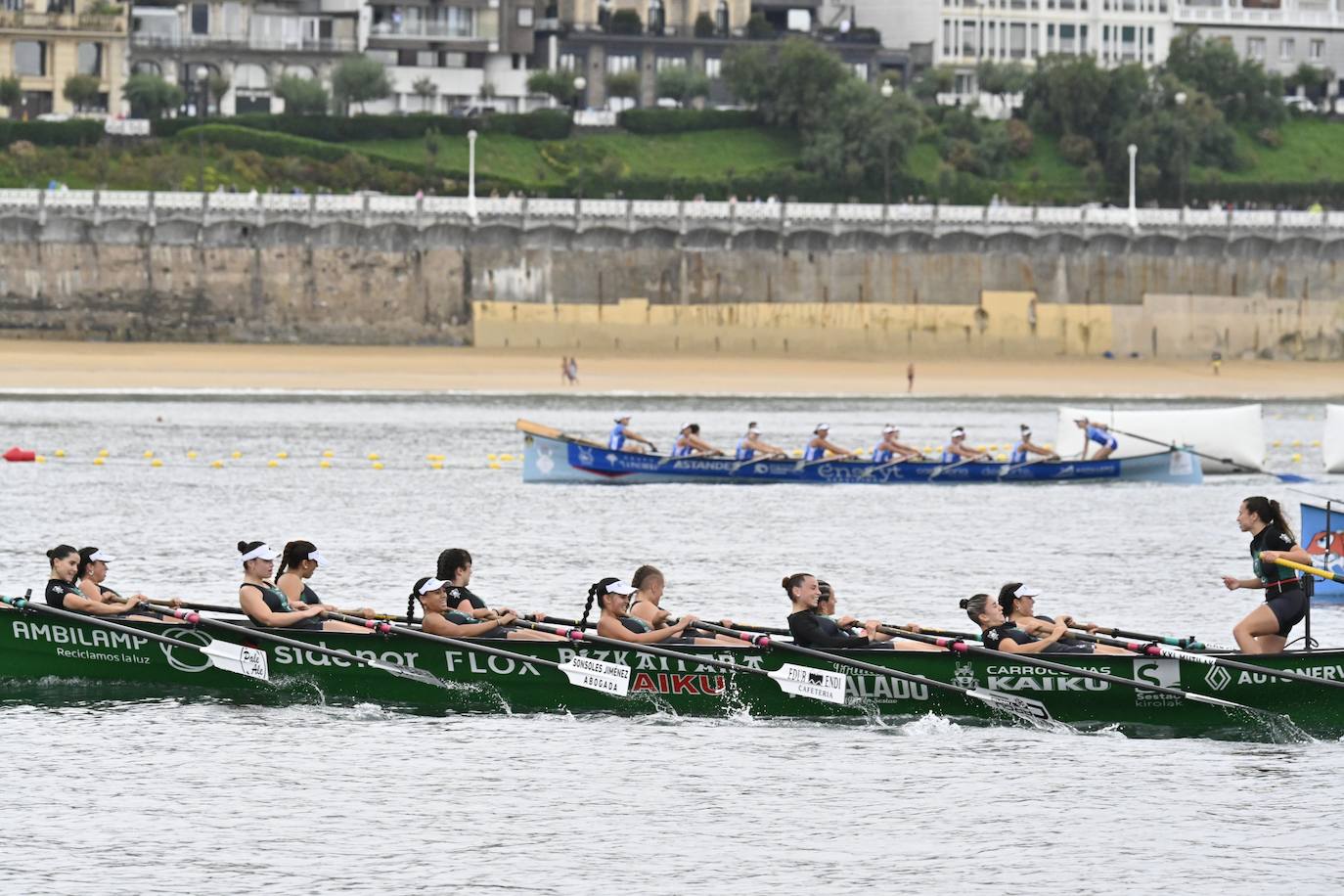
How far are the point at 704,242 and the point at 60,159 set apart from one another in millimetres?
31824

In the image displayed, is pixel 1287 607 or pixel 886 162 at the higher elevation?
pixel 886 162

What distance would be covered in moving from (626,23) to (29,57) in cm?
3494

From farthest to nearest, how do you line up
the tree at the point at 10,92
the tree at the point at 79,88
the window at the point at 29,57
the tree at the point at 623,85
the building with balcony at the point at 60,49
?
the tree at the point at 623,85
the window at the point at 29,57
the building with balcony at the point at 60,49
the tree at the point at 79,88
the tree at the point at 10,92

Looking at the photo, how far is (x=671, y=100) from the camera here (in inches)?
5394

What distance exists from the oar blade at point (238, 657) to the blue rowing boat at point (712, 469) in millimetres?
28192

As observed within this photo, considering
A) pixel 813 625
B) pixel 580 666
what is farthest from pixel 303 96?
pixel 813 625

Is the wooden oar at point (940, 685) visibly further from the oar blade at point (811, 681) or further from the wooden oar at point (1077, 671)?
the wooden oar at point (1077, 671)

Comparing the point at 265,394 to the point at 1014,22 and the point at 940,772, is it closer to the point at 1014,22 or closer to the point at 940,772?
the point at 940,772

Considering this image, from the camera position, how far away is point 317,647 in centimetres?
2689

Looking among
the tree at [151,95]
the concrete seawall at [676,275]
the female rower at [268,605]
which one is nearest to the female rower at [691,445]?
the female rower at [268,605]

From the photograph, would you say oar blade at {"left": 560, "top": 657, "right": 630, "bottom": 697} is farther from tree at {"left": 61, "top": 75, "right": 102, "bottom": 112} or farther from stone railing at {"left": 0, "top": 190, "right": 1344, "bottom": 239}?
tree at {"left": 61, "top": 75, "right": 102, "bottom": 112}

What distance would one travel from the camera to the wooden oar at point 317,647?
2688 cm

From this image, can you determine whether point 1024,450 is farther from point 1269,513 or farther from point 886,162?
point 886,162

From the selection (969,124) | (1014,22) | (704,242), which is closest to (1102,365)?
(704,242)
